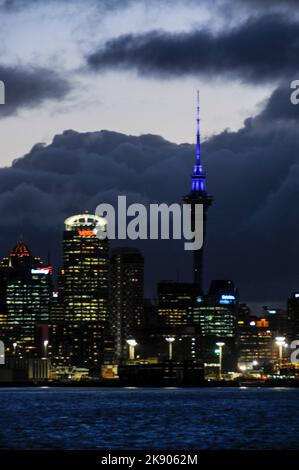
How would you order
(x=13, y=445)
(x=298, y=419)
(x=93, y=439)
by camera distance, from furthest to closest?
1. (x=298, y=419)
2. (x=93, y=439)
3. (x=13, y=445)

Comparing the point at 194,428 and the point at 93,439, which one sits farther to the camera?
the point at 194,428

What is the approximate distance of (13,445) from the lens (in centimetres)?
12388
